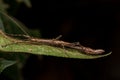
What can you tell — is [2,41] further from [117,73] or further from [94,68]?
[117,73]

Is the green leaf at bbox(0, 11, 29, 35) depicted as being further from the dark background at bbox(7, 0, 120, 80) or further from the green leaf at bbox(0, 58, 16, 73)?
the dark background at bbox(7, 0, 120, 80)

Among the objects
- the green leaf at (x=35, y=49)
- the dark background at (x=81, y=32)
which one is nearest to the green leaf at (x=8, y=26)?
the green leaf at (x=35, y=49)

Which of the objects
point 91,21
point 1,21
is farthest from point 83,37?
point 1,21

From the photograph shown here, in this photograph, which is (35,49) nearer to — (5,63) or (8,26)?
(5,63)

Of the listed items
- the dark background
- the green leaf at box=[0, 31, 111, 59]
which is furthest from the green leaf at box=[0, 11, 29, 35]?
the dark background

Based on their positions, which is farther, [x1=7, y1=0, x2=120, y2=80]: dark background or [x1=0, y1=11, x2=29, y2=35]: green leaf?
[x1=7, y1=0, x2=120, y2=80]: dark background

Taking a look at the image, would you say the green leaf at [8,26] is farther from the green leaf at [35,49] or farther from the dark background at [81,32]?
the dark background at [81,32]

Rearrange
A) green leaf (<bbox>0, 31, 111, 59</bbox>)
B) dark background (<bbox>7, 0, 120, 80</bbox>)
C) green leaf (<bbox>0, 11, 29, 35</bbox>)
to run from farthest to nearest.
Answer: dark background (<bbox>7, 0, 120, 80</bbox>) < green leaf (<bbox>0, 11, 29, 35</bbox>) < green leaf (<bbox>0, 31, 111, 59</bbox>)

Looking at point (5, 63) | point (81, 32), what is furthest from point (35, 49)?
point (81, 32)
